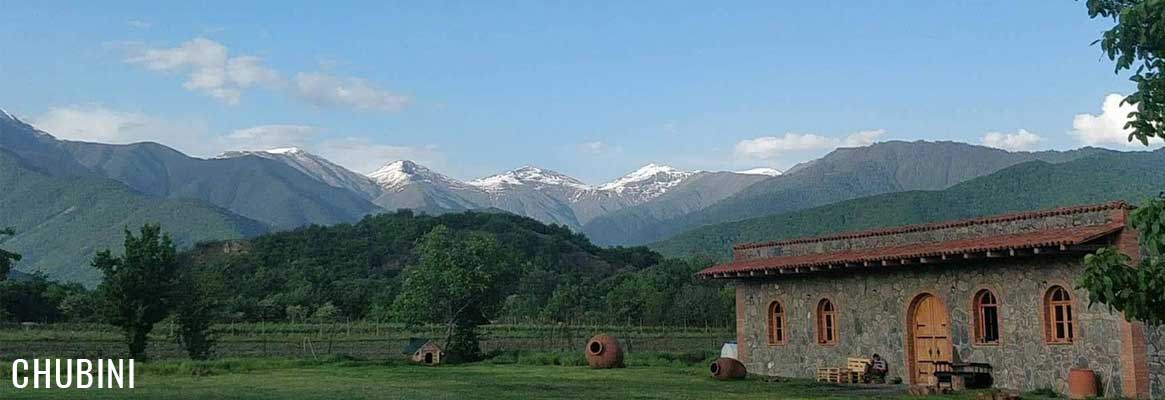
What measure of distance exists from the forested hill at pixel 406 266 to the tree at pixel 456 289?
423 cm

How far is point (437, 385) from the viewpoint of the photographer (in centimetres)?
2219

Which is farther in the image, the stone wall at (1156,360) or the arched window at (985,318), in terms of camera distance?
the arched window at (985,318)

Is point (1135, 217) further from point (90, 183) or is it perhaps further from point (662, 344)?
point (90, 183)

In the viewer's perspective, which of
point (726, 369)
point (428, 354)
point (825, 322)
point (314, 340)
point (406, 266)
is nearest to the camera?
point (726, 369)

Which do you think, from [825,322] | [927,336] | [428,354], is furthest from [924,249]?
[428,354]

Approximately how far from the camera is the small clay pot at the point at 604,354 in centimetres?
2914

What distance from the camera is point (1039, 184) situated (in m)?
99.2

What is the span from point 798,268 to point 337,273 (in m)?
60.9

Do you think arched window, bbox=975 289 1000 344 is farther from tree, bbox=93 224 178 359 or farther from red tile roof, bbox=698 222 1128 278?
tree, bbox=93 224 178 359

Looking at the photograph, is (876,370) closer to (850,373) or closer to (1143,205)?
(850,373)

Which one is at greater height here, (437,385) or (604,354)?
(604,354)

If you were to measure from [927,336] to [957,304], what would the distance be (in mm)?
1104

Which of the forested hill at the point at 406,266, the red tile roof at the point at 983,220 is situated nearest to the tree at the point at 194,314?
the forested hill at the point at 406,266

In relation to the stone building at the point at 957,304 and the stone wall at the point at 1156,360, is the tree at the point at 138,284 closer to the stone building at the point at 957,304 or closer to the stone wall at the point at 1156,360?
the stone building at the point at 957,304
